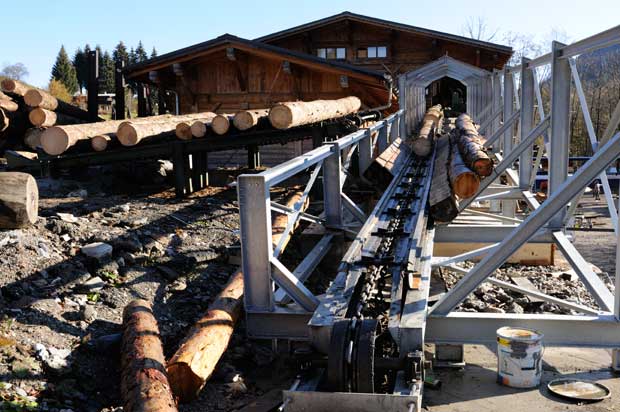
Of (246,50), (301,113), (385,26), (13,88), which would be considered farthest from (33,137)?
(385,26)

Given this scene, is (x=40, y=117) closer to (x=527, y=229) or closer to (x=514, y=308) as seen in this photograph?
(x=514, y=308)

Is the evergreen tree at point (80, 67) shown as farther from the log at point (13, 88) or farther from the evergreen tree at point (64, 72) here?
the log at point (13, 88)

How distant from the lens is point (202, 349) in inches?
210

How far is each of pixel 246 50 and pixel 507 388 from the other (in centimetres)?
1484

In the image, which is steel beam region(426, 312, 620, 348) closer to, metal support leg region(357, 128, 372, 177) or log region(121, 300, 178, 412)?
log region(121, 300, 178, 412)

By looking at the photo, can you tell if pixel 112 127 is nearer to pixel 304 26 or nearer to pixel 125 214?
pixel 125 214

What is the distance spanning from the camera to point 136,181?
13.9m

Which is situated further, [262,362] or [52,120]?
[52,120]

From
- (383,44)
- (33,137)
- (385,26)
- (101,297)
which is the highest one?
(385,26)

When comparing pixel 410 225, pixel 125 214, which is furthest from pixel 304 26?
pixel 410 225

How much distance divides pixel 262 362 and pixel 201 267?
7.64 ft

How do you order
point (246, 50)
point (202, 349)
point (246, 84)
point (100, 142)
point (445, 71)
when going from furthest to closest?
point (246, 84) → point (445, 71) → point (246, 50) → point (100, 142) → point (202, 349)

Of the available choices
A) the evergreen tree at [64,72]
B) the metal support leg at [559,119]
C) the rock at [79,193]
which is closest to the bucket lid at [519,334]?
the metal support leg at [559,119]

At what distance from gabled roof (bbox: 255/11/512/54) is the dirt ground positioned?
14.5 metres
